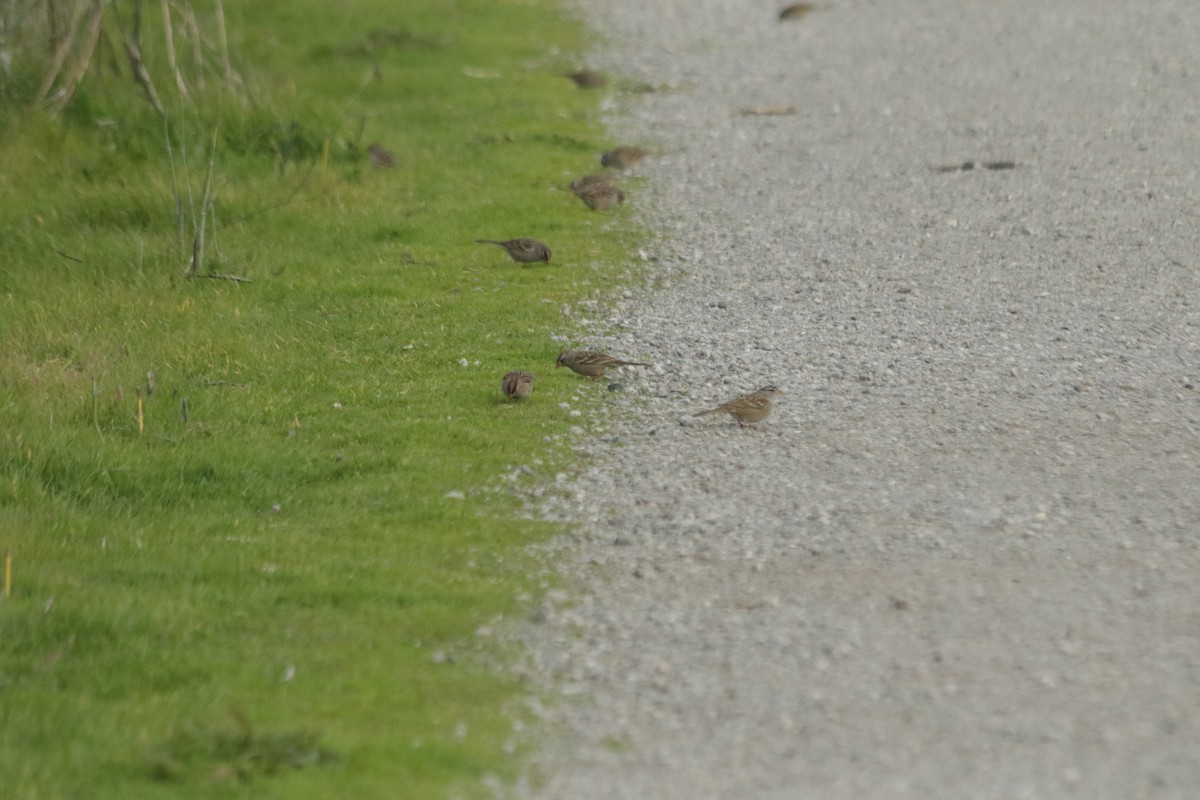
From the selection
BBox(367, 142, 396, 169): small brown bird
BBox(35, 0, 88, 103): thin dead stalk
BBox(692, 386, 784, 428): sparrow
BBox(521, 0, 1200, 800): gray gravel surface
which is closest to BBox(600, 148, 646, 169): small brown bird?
BBox(521, 0, 1200, 800): gray gravel surface

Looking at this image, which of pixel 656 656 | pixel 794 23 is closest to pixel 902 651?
pixel 656 656

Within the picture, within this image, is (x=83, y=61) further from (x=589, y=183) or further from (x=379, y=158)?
(x=589, y=183)

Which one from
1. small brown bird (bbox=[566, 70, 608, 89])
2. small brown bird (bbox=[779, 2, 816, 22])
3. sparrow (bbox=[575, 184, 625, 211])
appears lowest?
sparrow (bbox=[575, 184, 625, 211])

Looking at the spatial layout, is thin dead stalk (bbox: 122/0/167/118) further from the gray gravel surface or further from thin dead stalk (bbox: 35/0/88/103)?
the gray gravel surface

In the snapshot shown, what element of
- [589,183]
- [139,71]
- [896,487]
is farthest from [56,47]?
[896,487]

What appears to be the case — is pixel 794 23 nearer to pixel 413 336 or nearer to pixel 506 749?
pixel 413 336

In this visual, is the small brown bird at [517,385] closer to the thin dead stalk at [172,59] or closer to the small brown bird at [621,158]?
the small brown bird at [621,158]

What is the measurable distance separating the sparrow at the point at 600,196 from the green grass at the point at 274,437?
0.16 metres

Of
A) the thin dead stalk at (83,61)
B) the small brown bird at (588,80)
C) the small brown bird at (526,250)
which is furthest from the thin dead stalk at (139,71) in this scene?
the small brown bird at (588,80)

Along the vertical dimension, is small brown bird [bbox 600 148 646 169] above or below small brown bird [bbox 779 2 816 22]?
below

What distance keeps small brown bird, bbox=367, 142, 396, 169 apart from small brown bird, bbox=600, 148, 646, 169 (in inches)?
85.2

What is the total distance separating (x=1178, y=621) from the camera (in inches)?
252

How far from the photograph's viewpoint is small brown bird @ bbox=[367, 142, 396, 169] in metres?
15.6

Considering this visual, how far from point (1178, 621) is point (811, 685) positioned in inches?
63.8
